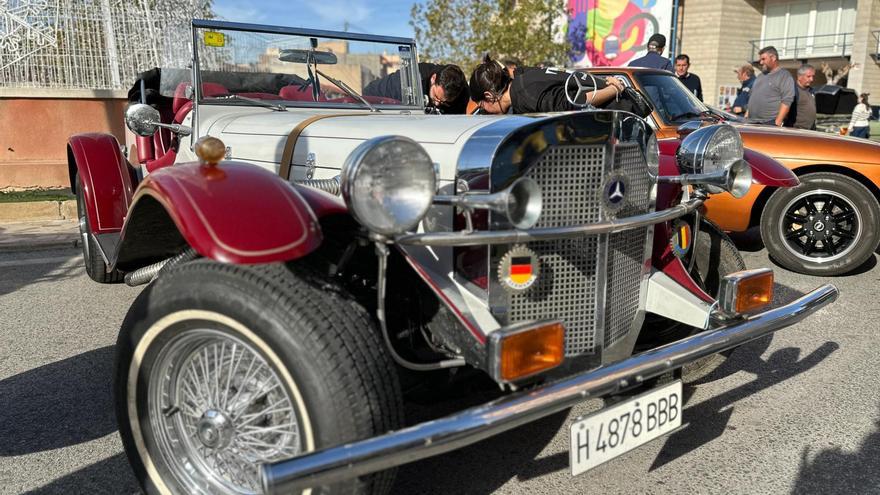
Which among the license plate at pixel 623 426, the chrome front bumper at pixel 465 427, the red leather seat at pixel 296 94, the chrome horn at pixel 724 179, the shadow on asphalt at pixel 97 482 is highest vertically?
the red leather seat at pixel 296 94

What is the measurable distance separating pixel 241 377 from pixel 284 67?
7.28ft

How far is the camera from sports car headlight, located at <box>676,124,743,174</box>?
2.78 meters

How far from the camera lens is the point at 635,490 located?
7.72ft

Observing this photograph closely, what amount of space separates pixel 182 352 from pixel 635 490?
1.53 metres

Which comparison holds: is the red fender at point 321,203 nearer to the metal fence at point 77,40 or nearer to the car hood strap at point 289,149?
the car hood strap at point 289,149

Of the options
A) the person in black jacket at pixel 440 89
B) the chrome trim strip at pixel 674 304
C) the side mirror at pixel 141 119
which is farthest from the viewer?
the person in black jacket at pixel 440 89

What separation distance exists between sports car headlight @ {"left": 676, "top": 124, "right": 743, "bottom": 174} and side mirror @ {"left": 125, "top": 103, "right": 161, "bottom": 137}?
2.51 m

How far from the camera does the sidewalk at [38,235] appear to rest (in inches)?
245

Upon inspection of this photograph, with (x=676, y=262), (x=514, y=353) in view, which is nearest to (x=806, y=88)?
(x=676, y=262)

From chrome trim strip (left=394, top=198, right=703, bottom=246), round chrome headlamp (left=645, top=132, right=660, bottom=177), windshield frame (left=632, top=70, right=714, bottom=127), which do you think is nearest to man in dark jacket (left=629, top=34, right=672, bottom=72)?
windshield frame (left=632, top=70, right=714, bottom=127)

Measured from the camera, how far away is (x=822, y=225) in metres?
5.19

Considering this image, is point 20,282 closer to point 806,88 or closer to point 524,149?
point 524,149

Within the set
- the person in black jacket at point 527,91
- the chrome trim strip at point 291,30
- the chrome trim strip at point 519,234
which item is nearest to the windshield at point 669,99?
the person in black jacket at point 527,91

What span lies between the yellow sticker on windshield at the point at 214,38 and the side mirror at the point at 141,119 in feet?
1.49
